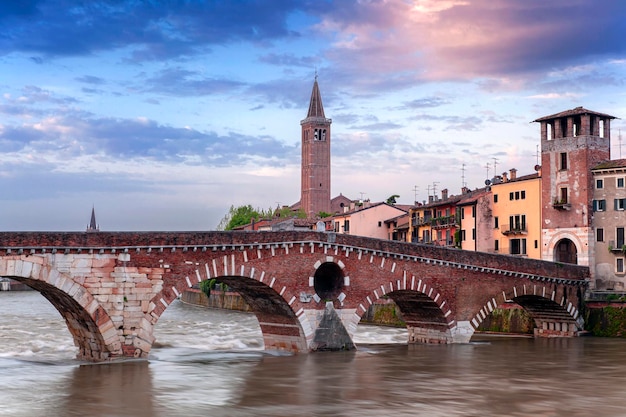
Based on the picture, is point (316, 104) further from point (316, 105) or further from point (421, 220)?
point (421, 220)

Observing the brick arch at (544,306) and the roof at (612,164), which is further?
the roof at (612,164)

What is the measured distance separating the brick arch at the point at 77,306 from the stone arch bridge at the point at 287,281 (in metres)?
0.04

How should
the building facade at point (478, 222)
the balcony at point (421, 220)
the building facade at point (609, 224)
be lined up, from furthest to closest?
1. the balcony at point (421, 220)
2. the building facade at point (478, 222)
3. the building facade at point (609, 224)

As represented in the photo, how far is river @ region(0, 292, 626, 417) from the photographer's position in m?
23.2

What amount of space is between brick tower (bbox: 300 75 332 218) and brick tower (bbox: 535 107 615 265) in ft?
244

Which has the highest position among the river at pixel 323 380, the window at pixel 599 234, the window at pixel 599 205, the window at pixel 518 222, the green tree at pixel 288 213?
→ the green tree at pixel 288 213

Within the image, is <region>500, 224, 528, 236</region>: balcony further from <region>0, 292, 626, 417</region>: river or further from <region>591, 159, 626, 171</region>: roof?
<region>0, 292, 626, 417</region>: river

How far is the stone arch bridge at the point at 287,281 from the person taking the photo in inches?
1190

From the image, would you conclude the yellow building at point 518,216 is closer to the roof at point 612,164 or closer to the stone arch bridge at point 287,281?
the roof at point 612,164

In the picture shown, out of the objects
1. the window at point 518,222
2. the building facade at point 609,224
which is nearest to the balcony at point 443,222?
the window at point 518,222

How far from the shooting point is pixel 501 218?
2184 inches

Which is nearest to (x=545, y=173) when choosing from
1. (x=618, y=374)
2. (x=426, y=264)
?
(x=426, y=264)

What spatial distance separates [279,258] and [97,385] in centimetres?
1026

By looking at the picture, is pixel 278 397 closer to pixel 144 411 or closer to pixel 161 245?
pixel 144 411
